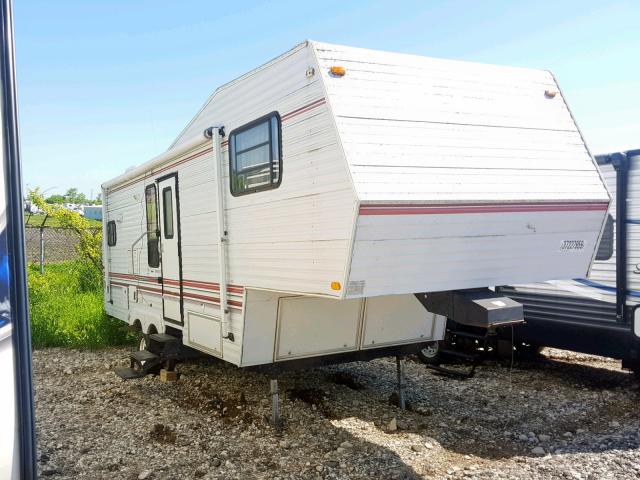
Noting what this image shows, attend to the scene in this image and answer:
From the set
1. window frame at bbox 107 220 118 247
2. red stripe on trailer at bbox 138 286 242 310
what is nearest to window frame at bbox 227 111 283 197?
red stripe on trailer at bbox 138 286 242 310

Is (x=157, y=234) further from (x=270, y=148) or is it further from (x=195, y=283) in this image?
(x=270, y=148)

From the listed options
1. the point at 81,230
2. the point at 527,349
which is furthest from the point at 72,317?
the point at 527,349

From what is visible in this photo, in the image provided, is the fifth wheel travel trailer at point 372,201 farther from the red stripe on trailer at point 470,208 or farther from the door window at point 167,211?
the door window at point 167,211

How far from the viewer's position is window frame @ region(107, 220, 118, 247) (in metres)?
9.05

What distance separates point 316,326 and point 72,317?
6243 mm

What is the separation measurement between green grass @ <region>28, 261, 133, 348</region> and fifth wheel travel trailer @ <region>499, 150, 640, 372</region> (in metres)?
6.57

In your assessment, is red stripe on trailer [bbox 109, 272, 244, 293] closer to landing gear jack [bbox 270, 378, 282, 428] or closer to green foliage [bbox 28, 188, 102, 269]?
landing gear jack [bbox 270, 378, 282, 428]

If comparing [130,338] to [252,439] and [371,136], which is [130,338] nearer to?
[252,439]

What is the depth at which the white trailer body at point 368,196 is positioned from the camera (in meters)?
3.95

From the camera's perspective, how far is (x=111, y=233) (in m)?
9.27

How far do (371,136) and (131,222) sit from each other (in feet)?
16.8

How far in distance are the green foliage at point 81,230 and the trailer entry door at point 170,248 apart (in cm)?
724

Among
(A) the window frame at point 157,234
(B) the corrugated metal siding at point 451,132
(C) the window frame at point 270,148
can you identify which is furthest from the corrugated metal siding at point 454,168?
(A) the window frame at point 157,234

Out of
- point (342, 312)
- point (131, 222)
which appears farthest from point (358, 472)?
point (131, 222)
